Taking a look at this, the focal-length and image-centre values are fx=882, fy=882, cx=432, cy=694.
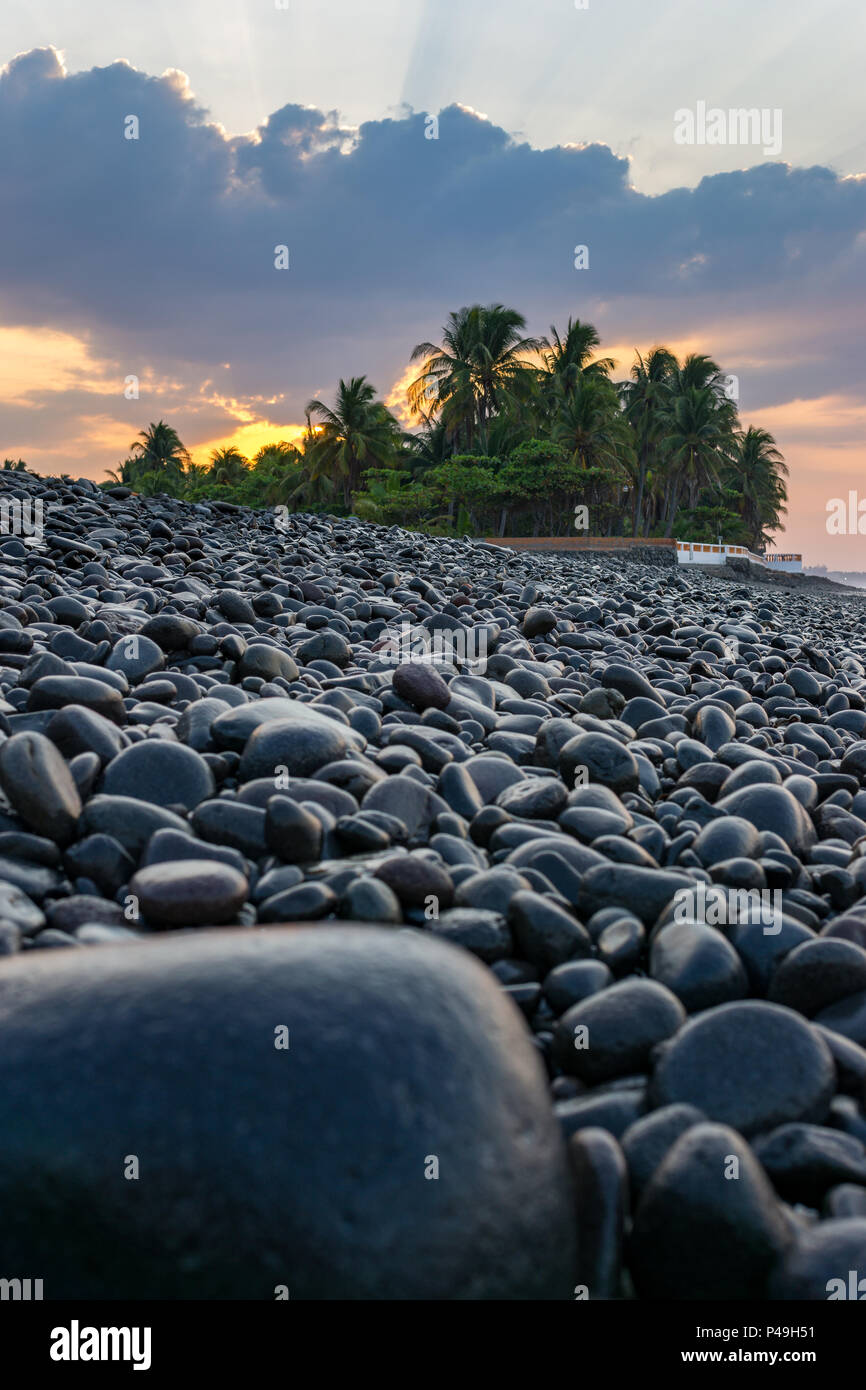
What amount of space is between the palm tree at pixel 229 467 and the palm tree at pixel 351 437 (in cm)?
1685

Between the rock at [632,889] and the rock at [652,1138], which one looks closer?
the rock at [652,1138]

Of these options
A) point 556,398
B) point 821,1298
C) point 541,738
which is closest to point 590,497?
point 556,398

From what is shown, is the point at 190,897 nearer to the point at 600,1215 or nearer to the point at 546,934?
the point at 546,934

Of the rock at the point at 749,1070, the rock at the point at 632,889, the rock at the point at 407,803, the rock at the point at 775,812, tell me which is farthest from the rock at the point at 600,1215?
the rock at the point at 775,812

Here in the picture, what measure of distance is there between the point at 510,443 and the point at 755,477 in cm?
2620

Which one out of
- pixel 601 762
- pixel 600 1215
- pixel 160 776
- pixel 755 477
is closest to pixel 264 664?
pixel 160 776

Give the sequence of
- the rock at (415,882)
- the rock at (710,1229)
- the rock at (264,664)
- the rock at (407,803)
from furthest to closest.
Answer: the rock at (264,664)
the rock at (407,803)
the rock at (415,882)
the rock at (710,1229)

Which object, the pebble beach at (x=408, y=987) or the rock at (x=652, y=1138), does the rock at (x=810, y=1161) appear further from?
the rock at (x=652, y=1138)

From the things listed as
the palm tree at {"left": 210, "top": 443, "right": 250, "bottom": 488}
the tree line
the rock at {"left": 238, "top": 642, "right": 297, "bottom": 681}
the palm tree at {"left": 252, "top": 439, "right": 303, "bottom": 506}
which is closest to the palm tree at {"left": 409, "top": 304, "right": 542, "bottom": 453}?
the tree line

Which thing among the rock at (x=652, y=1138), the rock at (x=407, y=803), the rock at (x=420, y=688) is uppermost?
the rock at (x=420, y=688)

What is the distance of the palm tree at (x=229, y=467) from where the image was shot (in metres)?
56.2

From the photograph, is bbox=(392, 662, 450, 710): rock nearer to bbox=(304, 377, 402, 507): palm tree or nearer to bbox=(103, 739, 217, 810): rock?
bbox=(103, 739, 217, 810): rock

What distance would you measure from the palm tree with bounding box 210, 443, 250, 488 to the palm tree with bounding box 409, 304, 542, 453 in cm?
2055

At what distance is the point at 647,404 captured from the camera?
157 ft
